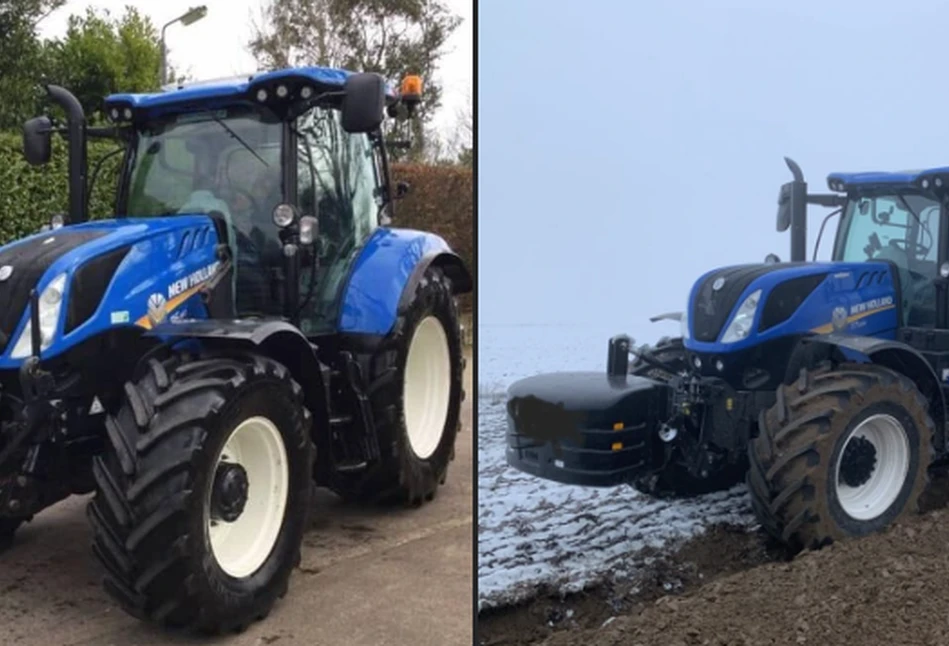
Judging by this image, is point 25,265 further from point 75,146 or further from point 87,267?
point 75,146

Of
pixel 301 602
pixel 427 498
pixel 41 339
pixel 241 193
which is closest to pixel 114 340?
pixel 41 339

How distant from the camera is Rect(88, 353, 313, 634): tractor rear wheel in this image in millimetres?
3201

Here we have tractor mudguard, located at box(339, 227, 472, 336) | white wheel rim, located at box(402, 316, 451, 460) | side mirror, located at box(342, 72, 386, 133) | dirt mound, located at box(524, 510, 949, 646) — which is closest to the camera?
dirt mound, located at box(524, 510, 949, 646)

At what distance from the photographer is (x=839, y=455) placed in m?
3.20

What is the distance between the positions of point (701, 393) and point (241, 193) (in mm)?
2027

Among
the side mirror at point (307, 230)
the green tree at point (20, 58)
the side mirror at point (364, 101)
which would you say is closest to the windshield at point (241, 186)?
the side mirror at point (307, 230)

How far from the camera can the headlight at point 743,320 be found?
10.1 feet

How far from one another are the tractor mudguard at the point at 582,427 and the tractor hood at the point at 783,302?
10.3 inches

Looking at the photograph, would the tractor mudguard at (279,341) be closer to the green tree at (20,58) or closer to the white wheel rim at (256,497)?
the white wheel rim at (256,497)

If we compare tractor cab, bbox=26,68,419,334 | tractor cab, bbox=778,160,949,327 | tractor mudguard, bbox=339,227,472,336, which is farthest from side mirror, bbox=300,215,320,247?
tractor cab, bbox=778,160,949,327

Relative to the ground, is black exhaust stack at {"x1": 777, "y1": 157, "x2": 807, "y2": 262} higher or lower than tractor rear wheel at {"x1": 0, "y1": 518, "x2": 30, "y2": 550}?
higher

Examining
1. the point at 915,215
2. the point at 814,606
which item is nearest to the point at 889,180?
the point at 915,215

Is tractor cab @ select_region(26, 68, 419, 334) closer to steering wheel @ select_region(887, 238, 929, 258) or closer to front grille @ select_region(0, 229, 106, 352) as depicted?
front grille @ select_region(0, 229, 106, 352)

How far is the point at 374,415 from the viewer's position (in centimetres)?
434
